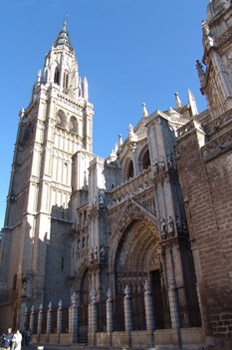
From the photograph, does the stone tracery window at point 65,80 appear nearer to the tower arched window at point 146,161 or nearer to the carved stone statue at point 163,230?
the tower arched window at point 146,161

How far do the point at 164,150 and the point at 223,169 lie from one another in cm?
828

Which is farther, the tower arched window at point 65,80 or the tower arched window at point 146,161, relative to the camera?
the tower arched window at point 65,80

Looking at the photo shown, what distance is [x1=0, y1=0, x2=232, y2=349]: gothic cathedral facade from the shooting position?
32.1 ft

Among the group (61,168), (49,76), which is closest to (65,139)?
(61,168)

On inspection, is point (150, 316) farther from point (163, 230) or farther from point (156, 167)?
point (156, 167)

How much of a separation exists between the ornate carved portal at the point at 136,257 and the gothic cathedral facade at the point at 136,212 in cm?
7

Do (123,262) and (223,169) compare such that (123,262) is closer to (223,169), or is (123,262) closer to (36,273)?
(36,273)

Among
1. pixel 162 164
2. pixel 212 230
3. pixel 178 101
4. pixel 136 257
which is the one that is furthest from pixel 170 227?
pixel 178 101

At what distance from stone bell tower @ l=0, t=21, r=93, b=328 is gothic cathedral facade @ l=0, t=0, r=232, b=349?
0.10m

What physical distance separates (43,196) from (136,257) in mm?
11154

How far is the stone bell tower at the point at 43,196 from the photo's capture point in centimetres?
2322

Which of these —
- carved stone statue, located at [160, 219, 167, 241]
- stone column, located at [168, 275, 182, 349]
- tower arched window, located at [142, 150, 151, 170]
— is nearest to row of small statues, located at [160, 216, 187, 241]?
carved stone statue, located at [160, 219, 167, 241]

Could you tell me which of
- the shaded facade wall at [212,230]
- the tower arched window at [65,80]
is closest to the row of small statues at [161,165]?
the shaded facade wall at [212,230]

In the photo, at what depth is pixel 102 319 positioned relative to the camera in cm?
1523
